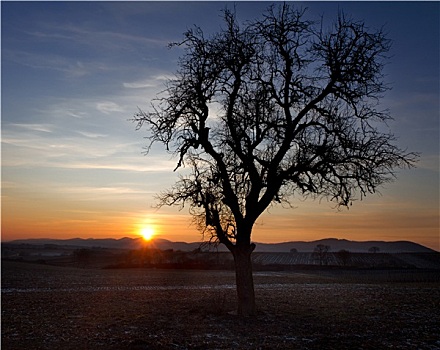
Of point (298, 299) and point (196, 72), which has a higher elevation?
point (196, 72)

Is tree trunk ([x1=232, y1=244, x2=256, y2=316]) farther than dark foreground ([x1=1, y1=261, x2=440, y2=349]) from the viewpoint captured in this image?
Yes

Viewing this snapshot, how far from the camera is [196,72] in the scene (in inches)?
796

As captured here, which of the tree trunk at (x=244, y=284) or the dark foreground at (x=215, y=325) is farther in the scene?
the tree trunk at (x=244, y=284)

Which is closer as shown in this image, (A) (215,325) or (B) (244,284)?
(A) (215,325)

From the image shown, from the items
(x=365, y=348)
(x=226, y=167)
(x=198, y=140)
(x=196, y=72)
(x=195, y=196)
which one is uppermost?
(x=196, y=72)

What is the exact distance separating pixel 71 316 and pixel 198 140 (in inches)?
409

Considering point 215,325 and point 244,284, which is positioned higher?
point 244,284

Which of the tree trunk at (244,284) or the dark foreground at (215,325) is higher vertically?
the tree trunk at (244,284)

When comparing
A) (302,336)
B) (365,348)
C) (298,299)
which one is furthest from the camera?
(298,299)

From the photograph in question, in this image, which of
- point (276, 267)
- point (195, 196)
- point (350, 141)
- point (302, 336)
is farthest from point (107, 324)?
point (276, 267)

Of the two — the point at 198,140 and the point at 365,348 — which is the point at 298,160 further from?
the point at 365,348

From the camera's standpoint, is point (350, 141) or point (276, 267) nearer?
point (350, 141)

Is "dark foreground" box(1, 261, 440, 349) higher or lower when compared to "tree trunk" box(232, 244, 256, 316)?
lower

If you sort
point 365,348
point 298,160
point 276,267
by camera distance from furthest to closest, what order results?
1. point 276,267
2. point 298,160
3. point 365,348
